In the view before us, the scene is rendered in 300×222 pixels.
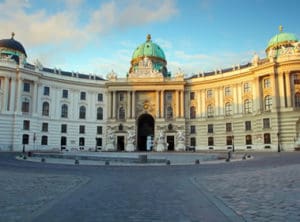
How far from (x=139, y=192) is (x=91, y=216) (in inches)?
151

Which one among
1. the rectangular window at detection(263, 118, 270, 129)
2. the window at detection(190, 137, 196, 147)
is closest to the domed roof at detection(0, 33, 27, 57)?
the window at detection(190, 137, 196, 147)

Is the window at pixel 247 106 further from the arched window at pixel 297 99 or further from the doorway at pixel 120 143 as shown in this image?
the doorway at pixel 120 143

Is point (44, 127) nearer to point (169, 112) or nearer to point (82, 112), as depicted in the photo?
point (82, 112)

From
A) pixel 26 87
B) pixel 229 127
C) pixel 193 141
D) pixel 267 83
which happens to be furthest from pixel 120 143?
pixel 267 83

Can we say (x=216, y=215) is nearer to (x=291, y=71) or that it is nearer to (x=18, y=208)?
(x=18, y=208)

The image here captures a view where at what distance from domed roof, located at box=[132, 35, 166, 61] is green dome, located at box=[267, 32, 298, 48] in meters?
32.9

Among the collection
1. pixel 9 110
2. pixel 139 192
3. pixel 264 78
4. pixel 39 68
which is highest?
pixel 39 68

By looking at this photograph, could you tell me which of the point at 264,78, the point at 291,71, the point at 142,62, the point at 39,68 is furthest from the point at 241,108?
the point at 39,68

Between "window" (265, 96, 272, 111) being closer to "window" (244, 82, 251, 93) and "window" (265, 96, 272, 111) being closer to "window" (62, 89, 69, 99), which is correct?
"window" (244, 82, 251, 93)

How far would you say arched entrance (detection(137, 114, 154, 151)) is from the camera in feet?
249

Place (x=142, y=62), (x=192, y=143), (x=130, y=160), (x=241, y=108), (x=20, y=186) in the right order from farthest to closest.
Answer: (x=142, y=62)
(x=192, y=143)
(x=241, y=108)
(x=130, y=160)
(x=20, y=186)

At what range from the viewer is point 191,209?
297 inches

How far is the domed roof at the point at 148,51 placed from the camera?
8587 cm

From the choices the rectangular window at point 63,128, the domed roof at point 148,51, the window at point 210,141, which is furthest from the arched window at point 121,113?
the window at point 210,141
